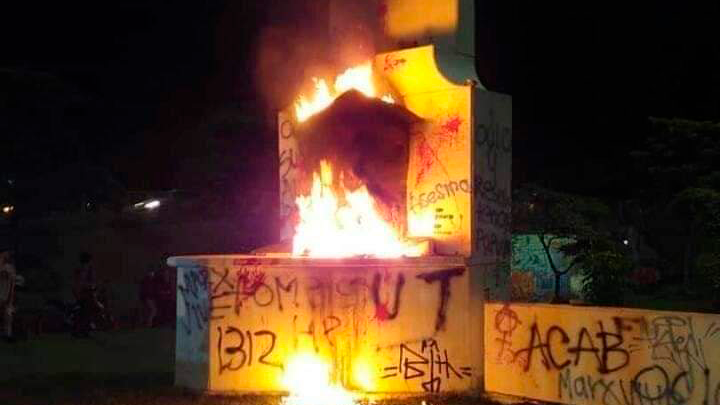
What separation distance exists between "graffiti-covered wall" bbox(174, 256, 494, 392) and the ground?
0.89ft

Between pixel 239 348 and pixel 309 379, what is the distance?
2.72 ft

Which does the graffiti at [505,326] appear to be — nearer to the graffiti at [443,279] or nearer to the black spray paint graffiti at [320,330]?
the graffiti at [443,279]

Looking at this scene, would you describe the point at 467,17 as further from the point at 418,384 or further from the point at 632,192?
the point at 632,192

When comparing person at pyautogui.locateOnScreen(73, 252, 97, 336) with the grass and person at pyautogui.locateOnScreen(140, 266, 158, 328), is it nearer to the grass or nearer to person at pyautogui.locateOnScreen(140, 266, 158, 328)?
person at pyautogui.locateOnScreen(140, 266, 158, 328)

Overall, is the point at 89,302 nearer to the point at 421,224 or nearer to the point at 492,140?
the point at 421,224

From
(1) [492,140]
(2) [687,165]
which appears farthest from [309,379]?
(2) [687,165]

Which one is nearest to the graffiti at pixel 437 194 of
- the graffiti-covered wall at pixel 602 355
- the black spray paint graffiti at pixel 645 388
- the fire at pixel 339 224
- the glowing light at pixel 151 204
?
the fire at pixel 339 224

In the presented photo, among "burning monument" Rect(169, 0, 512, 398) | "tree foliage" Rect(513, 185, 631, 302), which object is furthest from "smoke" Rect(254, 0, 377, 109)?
"tree foliage" Rect(513, 185, 631, 302)

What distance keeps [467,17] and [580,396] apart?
4.59 meters

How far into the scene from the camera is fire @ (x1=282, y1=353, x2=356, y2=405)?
9.11 meters

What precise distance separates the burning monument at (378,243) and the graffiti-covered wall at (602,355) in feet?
1.38

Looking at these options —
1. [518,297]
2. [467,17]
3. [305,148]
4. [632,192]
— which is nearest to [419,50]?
[467,17]

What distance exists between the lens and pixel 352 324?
9.07m

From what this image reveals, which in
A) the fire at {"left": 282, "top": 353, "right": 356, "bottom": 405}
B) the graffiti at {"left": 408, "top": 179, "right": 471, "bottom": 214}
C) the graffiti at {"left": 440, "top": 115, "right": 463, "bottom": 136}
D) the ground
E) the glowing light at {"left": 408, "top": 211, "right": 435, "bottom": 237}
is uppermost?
the graffiti at {"left": 440, "top": 115, "right": 463, "bottom": 136}
